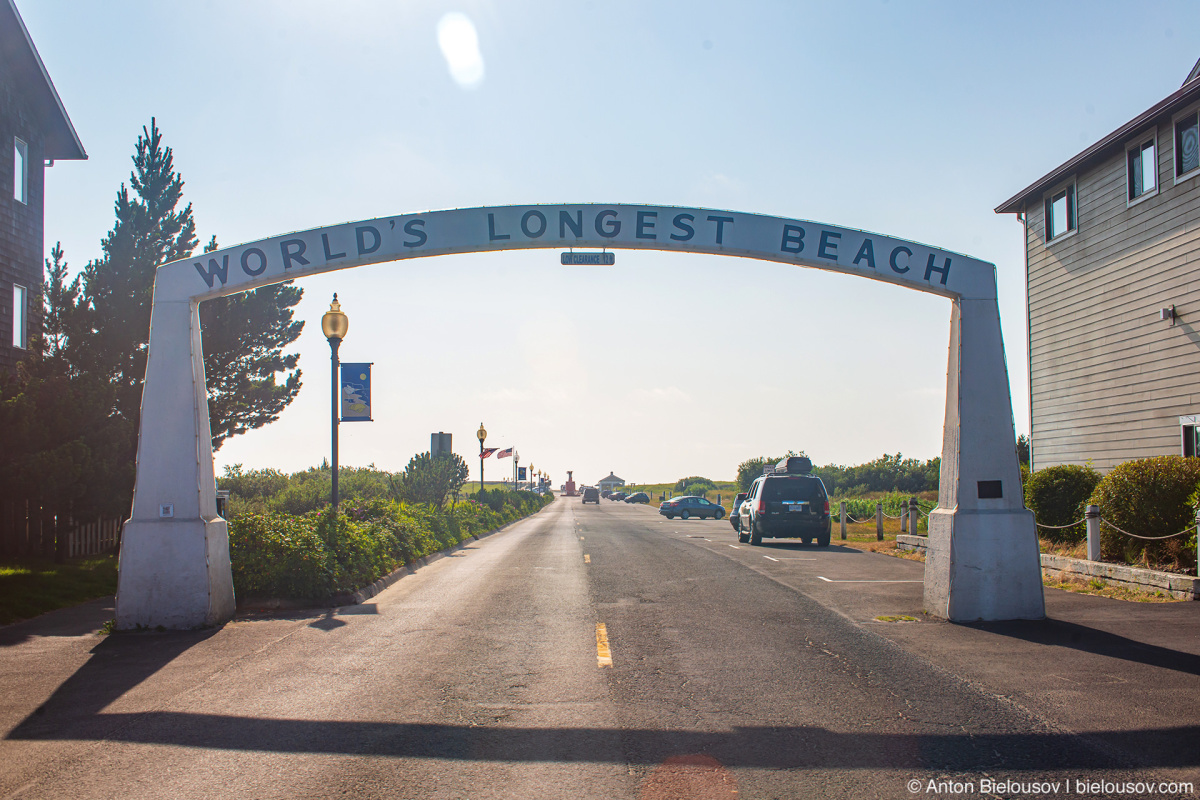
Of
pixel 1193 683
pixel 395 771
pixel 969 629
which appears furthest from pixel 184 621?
pixel 1193 683

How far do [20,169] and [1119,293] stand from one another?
89.1 feet

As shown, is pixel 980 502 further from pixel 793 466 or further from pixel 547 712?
pixel 793 466

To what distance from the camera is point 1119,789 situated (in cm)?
445

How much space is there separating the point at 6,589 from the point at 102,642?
4.12 meters

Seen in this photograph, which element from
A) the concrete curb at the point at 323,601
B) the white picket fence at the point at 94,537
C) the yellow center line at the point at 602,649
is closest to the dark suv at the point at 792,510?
the concrete curb at the point at 323,601

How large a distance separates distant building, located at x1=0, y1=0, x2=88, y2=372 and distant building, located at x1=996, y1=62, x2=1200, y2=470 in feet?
85.1

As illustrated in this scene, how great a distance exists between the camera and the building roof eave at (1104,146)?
16.8 m


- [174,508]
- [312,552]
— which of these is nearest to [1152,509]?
[312,552]

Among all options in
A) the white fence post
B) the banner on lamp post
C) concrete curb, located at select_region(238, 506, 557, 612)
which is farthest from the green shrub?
the banner on lamp post

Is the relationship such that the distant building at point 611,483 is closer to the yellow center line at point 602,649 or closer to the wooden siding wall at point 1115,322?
the wooden siding wall at point 1115,322

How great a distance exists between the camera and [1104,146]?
19453mm

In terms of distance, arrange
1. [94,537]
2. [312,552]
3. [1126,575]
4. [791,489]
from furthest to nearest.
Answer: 1. [791,489]
2. [94,537]
3. [1126,575]
4. [312,552]

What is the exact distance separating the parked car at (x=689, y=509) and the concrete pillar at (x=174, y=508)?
137 feet

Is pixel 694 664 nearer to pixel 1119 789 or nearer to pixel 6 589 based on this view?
pixel 1119 789
